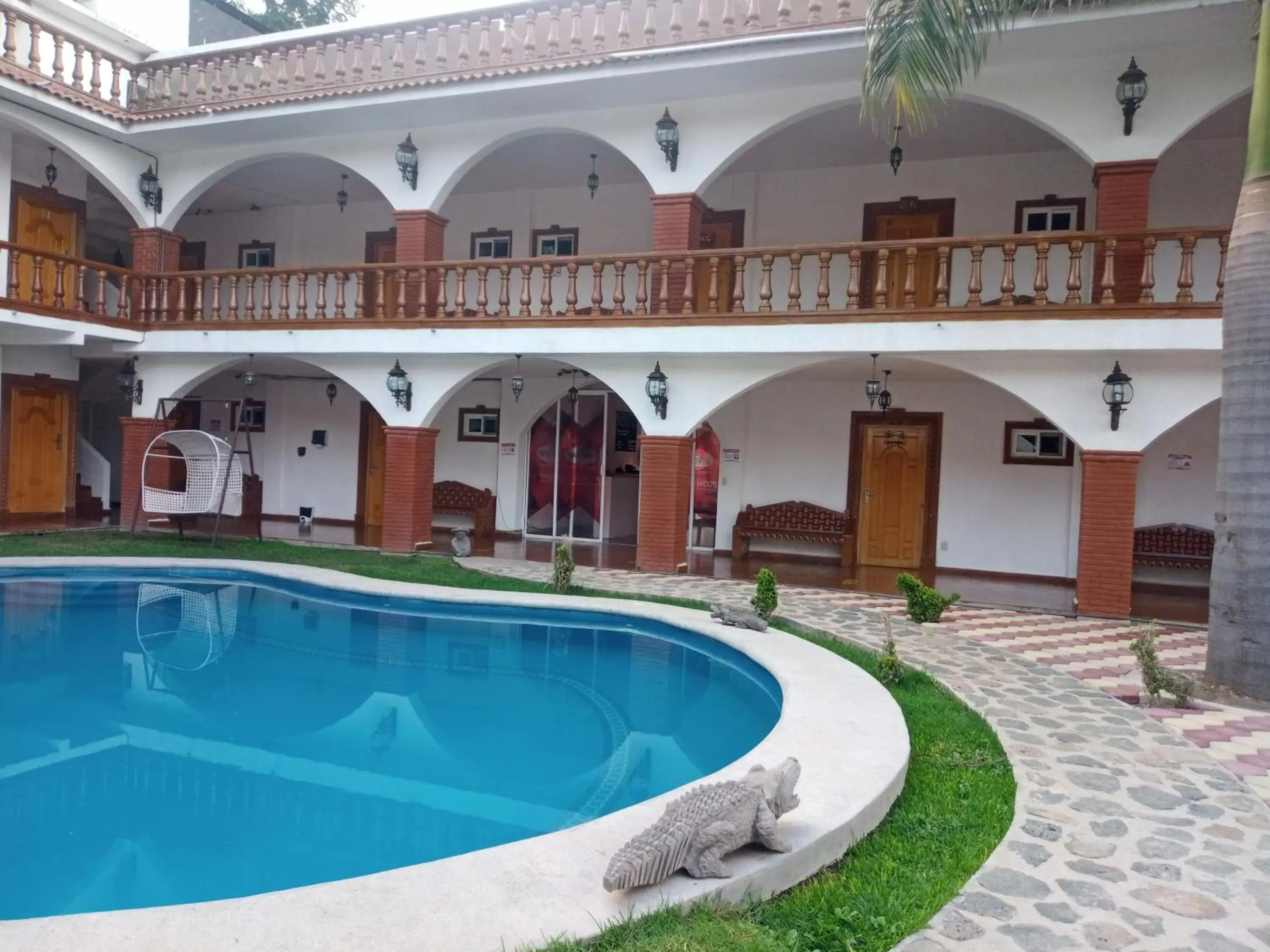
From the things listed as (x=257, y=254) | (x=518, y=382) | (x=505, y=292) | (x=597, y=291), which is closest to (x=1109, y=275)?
(x=597, y=291)

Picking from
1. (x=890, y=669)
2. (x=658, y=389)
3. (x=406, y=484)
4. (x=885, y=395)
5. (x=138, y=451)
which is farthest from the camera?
(x=138, y=451)

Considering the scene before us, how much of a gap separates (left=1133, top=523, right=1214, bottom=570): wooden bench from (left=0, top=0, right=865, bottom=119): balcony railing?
8254 millimetres

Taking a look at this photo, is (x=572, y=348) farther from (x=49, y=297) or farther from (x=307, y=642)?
(x=49, y=297)

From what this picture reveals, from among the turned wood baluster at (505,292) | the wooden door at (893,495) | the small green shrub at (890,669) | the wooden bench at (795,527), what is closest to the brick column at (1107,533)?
the wooden door at (893,495)

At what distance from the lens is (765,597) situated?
29.5 feet

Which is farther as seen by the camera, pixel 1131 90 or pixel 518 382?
pixel 518 382

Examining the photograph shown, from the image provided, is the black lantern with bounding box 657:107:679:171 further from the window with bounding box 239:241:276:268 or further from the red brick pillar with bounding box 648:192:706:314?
the window with bounding box 239:241:276:268

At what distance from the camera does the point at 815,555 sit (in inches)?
563

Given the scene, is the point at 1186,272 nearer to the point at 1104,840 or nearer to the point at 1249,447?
the point at 1249,447

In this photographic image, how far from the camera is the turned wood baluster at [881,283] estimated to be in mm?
10531

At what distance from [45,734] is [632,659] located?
15.8 ft

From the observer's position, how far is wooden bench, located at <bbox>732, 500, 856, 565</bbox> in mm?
13672

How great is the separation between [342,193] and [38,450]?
7.23 m

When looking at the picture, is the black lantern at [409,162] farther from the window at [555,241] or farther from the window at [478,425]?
the window at [478,425]
